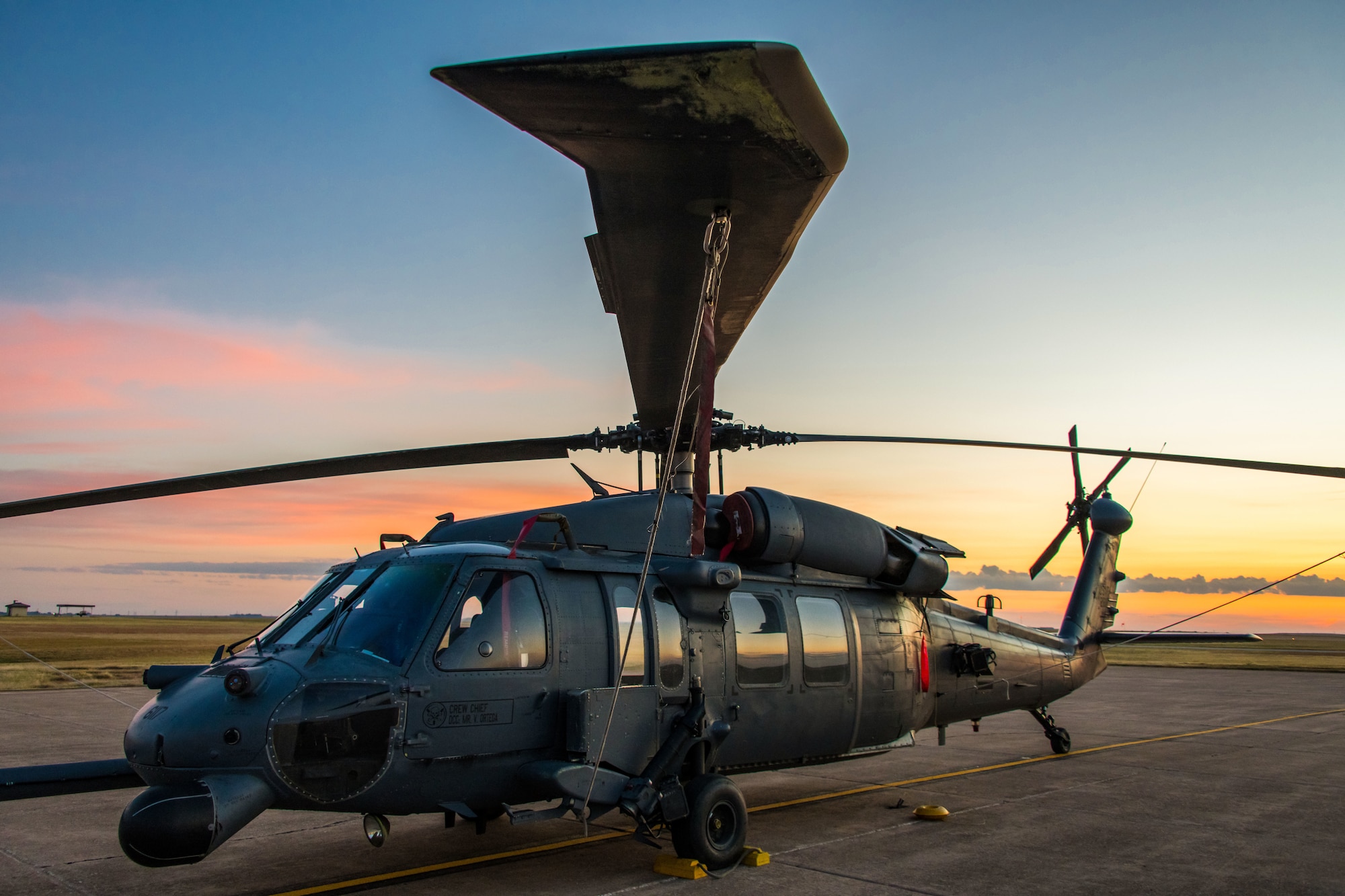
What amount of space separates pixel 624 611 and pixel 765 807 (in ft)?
11.5

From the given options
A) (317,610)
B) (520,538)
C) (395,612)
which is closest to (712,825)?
(520,538)

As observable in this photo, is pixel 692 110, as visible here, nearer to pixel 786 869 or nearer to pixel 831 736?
pixel 786 869

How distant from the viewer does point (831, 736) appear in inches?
335

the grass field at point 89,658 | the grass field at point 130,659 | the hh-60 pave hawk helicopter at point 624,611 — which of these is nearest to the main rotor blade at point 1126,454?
the hh-60 pave hawk helicopter at point 624,611

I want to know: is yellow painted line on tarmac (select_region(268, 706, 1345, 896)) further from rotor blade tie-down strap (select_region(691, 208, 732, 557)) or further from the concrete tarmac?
rotor blade tie-down strap (select_region(691, 208, 732, 557))

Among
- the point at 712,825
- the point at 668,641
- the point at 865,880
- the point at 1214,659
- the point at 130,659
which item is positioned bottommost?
the point at 1214,659

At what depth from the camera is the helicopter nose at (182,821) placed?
4.72 metres

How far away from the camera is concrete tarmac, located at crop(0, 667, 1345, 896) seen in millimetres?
6465

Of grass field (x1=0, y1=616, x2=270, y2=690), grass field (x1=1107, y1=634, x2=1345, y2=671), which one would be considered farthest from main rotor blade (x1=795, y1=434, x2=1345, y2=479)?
grass field (x1=1107, y1=634, x2=1345, y2=671)

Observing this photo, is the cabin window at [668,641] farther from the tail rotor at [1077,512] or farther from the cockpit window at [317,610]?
the tail rotor at [1077,512]

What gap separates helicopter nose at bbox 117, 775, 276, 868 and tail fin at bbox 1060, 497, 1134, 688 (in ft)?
35.6

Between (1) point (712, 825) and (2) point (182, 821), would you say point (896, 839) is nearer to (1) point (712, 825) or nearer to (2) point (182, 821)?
(1) point (712, 825)

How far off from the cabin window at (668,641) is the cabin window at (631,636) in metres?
0.17

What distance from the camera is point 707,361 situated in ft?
19.7
